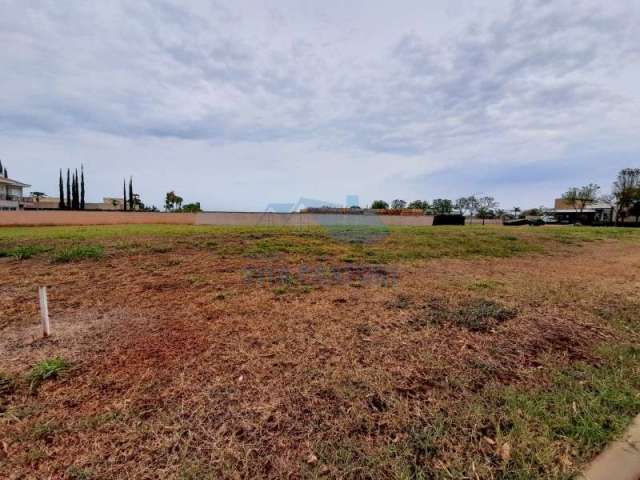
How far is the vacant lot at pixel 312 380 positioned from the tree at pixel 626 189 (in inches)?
1816

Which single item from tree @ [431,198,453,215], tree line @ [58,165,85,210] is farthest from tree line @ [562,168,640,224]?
tree line @ [58,165,85,210]

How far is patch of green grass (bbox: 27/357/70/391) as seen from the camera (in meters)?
2.10

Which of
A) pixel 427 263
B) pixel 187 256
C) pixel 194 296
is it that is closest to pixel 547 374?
pixel 194 296

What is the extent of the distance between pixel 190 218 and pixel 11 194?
3204cm

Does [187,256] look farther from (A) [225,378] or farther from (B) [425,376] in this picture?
(B) [425,376]

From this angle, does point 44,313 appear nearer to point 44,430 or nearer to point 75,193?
point 44,430

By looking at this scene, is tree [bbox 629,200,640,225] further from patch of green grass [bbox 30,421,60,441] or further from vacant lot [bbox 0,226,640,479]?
patch of green grass [bbox 30,421,60,441]

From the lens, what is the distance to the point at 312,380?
216cm

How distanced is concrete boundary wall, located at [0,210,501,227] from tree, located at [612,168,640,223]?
27.8 meters

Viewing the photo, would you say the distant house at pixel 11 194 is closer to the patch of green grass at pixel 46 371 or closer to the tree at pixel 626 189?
the patch of green grass at pixel 46 371

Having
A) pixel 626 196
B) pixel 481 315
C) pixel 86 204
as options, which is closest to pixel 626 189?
pixel 626 196

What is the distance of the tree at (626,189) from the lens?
36.0m

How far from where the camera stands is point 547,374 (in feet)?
7.38

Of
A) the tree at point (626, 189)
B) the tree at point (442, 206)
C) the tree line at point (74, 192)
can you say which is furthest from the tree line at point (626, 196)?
the tree line at point (74, 192)
